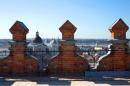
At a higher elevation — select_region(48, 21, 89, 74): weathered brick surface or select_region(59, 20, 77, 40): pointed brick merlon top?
select_region(59, 20, 77, 40): pointed brick merlon top

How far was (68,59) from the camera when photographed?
10.5 m

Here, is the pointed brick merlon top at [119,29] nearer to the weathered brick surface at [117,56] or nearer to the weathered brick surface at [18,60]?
the weathered brick surface at [117,56]

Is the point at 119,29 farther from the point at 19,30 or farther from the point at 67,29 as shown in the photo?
the point at 19,30

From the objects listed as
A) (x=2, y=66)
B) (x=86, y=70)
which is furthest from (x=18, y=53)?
(x=86, y=70)

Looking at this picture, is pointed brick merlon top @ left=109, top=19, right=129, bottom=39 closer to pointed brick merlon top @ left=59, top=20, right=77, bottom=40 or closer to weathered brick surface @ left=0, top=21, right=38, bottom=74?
pointed brick merlon top @ left=59, top=20, right=77, bottom=40

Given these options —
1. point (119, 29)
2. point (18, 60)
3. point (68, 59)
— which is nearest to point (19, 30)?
point (18, 60)

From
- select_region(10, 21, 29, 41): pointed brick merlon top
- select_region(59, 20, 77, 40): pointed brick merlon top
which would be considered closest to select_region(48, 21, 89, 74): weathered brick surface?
select_region(59, 20, 77, 40): pointed brick merlon top

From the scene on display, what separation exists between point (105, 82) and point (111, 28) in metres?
2.04

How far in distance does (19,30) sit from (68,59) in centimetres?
193

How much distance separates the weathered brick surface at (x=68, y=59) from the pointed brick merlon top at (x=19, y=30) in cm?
125

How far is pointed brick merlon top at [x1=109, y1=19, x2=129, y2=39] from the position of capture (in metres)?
10.5

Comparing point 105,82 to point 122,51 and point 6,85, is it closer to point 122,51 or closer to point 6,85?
point 122,51

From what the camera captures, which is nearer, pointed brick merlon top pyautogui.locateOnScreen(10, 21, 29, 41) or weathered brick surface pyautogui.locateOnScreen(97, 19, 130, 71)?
pointed brick merlon top pyautogui.locateOnScreen(10, 21, 29, 41)

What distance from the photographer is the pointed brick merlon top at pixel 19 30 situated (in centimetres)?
1036
